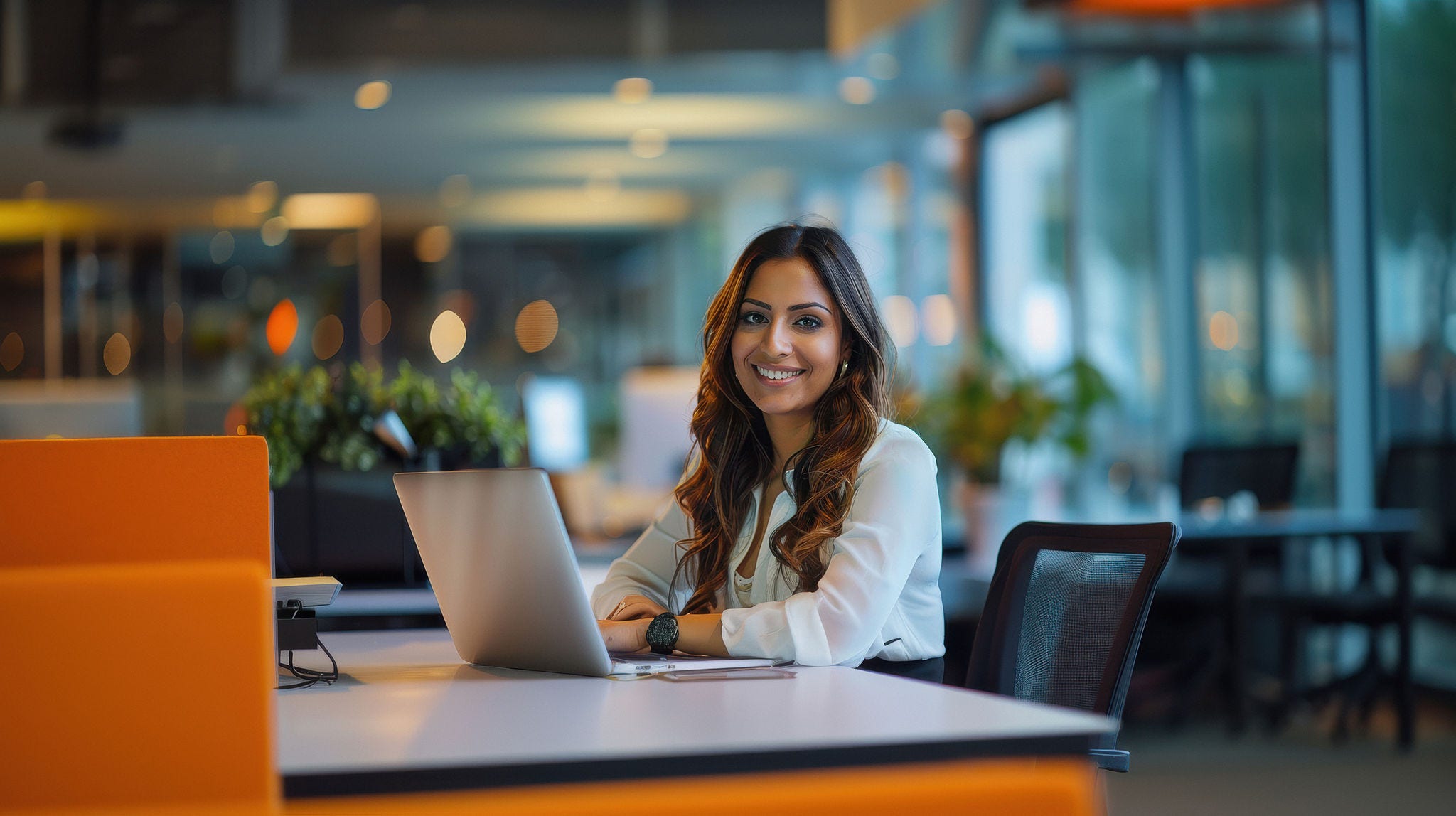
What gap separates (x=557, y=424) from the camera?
598 cm

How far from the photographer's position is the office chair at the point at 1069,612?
2035 millimetres

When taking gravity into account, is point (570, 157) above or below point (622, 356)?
above

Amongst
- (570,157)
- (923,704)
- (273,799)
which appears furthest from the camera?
(570,157)

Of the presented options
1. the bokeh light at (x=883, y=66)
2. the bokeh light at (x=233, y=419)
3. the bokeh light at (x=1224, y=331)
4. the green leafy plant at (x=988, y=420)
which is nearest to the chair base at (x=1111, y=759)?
the bokeh light at (x=233, y=419)

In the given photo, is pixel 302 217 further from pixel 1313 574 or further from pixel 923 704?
pixel 923 704

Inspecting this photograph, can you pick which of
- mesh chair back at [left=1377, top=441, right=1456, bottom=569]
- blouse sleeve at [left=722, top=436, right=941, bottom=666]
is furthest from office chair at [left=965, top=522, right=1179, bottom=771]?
mesh chair back at [left=1377, top=441, right=1456, bottom=569]

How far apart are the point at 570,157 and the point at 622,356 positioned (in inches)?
104

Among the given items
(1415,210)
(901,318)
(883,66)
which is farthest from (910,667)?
(901,318)

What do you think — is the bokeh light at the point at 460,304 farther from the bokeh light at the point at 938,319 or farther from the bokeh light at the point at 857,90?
the bokeh light at the point at 857,90

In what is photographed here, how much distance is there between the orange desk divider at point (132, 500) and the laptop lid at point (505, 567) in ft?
0.69

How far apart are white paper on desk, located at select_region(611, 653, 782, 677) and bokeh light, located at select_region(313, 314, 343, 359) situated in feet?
34.0

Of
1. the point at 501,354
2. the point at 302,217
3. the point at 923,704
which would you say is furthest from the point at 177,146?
the point at 923,704

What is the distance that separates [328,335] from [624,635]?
10357 millimetres

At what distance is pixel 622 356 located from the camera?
12641 mm
